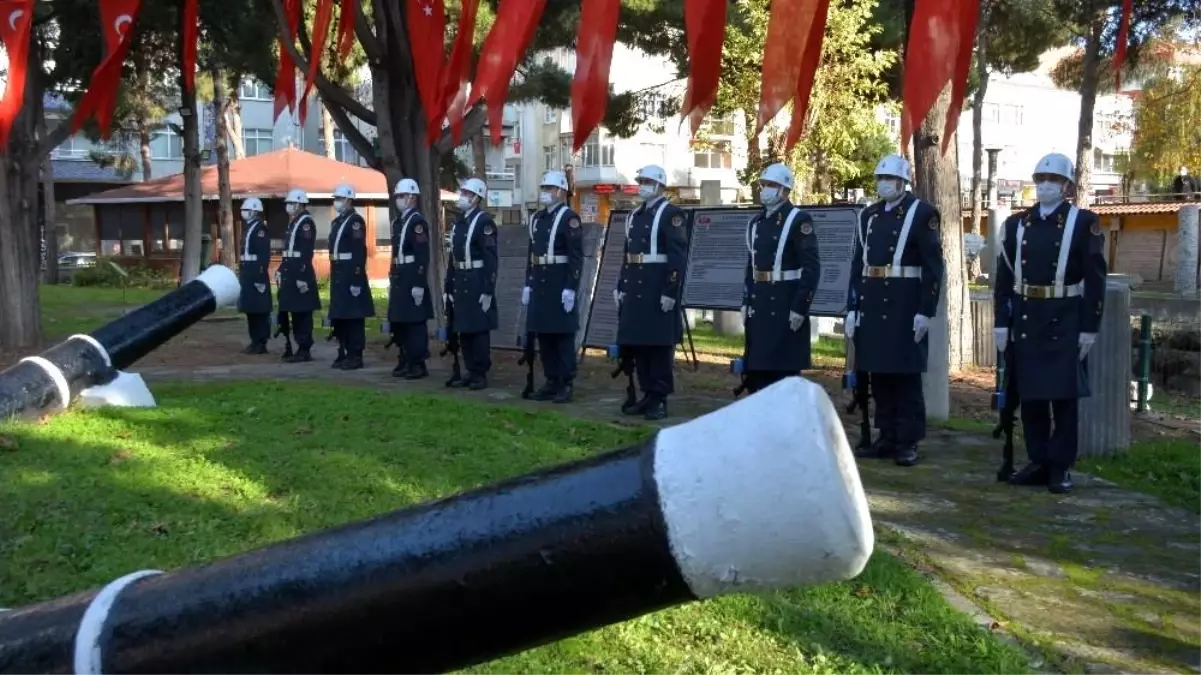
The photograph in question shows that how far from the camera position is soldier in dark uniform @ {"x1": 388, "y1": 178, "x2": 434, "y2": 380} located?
1196 cm

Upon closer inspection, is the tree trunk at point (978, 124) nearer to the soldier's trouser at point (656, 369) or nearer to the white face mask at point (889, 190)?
the soldier's trouser at point (656, 369)

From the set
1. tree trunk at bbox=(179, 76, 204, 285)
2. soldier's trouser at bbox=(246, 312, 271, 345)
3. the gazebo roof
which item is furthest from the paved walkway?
the gazebo roof

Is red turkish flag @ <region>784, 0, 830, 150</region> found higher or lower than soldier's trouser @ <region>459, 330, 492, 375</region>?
higher

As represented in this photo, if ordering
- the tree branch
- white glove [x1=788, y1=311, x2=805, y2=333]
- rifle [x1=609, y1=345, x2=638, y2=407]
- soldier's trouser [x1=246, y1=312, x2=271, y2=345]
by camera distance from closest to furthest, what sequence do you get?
white glove [x1=788, y1=311, x2=805, y2=333], rifle [x1=609, y1=345, x2=638, y2=407], the tree branch, soldier's trouser [x1=246, y1=312, x2=271, y2=345]

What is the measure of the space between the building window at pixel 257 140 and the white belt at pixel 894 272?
53159mm

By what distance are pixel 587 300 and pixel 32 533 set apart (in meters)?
8.22

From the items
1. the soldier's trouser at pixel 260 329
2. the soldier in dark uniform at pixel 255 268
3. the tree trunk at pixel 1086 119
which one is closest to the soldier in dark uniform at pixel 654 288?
the soldier in dark uniform at pixel 255 268

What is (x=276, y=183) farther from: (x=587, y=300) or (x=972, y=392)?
(x=972, y=392)

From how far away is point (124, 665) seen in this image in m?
1.88

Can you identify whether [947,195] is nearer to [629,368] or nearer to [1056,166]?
[629,368]

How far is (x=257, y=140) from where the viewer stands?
57.9 m

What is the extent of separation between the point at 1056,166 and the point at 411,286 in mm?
6802

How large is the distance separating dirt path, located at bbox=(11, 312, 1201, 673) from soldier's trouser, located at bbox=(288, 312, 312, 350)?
5444mm

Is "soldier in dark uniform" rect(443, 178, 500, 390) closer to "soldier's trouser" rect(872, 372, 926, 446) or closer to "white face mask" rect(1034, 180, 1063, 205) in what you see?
"soldier's trouser" rect(872, 372, 926, 446)
